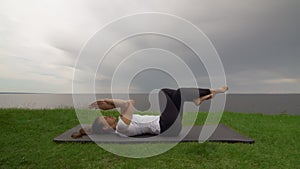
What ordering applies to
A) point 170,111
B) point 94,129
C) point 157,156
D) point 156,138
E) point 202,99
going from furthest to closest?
point 94,129, point 170,111, point 156,138, point 202,99, point 157,156

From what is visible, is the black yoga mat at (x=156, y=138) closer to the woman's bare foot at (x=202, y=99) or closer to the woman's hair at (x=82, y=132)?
the woman's hair at (x=82, y=132)

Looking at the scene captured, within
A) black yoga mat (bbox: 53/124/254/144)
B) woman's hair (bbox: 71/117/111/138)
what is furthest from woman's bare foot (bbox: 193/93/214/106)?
woman's hair (bbox: 71/117/111/138)

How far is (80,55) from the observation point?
9.94 feet

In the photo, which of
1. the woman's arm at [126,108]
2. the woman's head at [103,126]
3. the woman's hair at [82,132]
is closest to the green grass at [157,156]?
the woman's hair at [82,132]

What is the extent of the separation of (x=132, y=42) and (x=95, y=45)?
55 cm

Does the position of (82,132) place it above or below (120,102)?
below

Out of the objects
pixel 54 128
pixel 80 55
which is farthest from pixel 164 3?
pixel 54 128

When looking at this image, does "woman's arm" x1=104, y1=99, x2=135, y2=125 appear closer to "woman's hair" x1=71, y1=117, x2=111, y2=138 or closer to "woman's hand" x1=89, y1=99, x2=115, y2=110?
"woman's hand" x1=89, y1=99, x2=115, y2=110

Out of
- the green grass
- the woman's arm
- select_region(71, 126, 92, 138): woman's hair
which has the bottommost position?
the green grass

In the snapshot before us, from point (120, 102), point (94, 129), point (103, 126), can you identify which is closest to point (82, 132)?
point (94, 129)

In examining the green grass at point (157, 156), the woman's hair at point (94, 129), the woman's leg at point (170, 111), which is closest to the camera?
the green grass at point (157, 156)

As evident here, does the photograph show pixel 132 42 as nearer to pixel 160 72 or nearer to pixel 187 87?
pixel 160 72

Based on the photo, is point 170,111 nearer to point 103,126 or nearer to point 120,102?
point 120,102

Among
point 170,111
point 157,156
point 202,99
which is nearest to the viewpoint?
point 157,156
